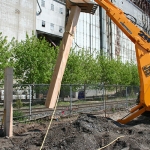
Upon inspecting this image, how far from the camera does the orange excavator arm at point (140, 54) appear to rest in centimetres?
916

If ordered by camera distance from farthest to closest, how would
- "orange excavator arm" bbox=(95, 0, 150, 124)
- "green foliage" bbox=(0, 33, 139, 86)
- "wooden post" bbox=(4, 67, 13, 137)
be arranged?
"green foliage" bbox=(0, 33, 139, 86), "orange excavator arm" bbox=(95, 0, 150, 124), "wooden post" bbox=(4, 67, 13, 137)

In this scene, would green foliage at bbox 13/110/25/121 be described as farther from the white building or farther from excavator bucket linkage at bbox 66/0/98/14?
the white building

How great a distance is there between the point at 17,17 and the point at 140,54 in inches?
1004

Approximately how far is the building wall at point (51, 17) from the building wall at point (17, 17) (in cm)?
149

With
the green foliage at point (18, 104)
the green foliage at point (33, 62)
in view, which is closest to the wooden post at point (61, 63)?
the green foliage at point (18, 104)

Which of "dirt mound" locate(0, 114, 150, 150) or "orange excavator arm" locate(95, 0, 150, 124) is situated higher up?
"orange excavator arm" locate(95, 0, 150, 124)

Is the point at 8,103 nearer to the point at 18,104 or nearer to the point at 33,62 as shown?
the point at 18,104

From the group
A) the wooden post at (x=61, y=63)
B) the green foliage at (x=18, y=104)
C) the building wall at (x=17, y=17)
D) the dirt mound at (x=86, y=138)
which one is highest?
the building wall at (x=17, y=17)

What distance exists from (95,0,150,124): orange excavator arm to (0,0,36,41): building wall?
22.4m

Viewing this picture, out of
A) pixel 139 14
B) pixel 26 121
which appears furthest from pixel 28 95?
pixel 139 14

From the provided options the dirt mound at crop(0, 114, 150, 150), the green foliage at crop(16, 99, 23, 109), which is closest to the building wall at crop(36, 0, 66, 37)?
the green foliage at crop(16, 99, 23, 109)

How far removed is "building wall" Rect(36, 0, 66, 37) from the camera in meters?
36.1

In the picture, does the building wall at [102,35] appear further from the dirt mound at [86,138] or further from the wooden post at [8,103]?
the wooden post at [8,103]

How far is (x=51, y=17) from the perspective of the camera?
124 feet
